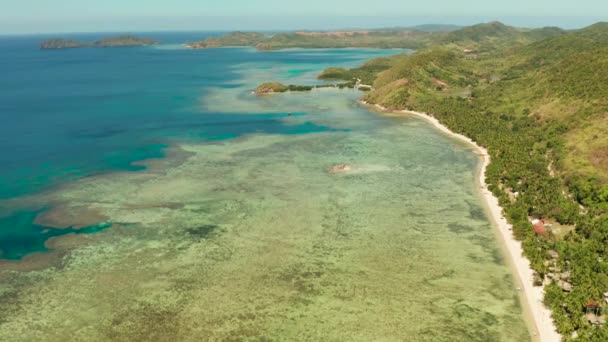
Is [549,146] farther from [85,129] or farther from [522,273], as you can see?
[85,129]

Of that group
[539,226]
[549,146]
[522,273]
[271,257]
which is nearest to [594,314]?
[522,273]

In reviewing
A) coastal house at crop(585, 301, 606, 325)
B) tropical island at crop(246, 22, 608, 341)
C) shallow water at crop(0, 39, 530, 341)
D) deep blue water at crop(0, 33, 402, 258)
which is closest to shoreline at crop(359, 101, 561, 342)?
tropical island at crop(246, 22, 608, 341)

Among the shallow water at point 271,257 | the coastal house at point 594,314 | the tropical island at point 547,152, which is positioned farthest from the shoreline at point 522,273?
the coastal house at point 594,314

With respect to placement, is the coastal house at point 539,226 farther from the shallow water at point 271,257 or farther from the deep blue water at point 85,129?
the deep blue water at point 85,129

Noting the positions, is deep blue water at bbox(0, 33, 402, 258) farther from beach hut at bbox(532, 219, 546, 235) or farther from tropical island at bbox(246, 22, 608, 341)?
beach hut at bbox(532, 219, 546, 235)

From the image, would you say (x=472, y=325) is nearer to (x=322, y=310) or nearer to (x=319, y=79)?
(x=322, y=310)

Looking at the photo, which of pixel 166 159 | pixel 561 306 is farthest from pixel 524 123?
pixel 166 159

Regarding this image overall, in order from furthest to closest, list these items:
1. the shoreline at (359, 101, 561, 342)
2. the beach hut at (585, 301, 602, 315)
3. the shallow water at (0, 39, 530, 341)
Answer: the shallow water at (0, 39, 530, 341) → the beach hut at (585, 301, 602, 315) → the shoreline at (359, 101, 561, 342)
